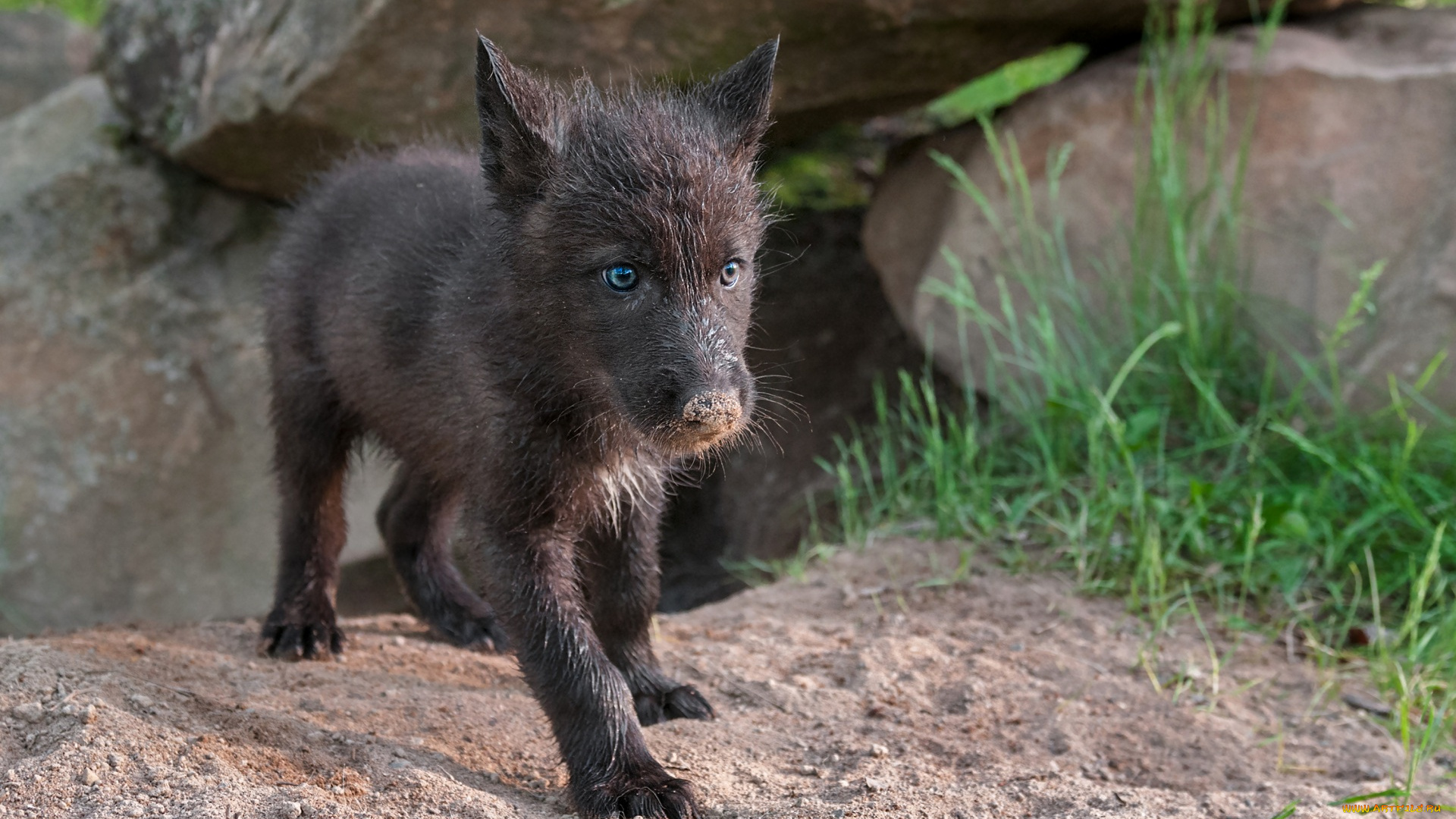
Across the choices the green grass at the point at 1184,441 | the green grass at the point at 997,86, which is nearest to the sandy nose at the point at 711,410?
the green grass at the point at 1184,441

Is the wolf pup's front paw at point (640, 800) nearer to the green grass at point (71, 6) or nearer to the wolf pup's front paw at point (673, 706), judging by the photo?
the wolf pup's front paw at point (673, 706)

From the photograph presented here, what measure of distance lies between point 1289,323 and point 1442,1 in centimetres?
266

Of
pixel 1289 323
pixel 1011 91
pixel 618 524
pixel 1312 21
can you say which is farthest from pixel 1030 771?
pixel 1011 91

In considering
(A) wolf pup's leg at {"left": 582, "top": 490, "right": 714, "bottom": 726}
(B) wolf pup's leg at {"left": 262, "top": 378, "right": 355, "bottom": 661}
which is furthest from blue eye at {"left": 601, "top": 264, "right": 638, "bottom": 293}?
(B) wolf pup's leg at {"left": 262, "top": 378, "right": 355, "bottom": 661}

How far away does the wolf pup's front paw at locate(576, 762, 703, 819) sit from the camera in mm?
2885

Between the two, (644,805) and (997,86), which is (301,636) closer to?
(644,805)

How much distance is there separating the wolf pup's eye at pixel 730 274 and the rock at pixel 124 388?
3688 mm

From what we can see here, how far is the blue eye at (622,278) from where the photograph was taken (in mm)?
2973

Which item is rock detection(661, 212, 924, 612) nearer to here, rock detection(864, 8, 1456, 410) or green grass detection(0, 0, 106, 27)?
rock detection(864, 8, 1456, 410)

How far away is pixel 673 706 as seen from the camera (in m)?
3.60

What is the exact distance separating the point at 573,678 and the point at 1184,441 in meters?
3.03

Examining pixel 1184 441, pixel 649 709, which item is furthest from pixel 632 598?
pixel 1184 441

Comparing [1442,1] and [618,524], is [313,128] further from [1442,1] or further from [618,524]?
[1442,1]

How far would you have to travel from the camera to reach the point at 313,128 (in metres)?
5.57
